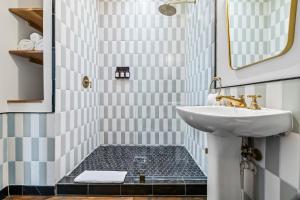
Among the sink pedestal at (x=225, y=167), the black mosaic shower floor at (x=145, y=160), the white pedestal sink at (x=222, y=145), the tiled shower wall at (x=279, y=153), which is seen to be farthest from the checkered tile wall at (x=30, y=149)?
the tiled shower wall at (x=279, y=153)

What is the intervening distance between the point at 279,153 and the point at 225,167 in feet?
1.00

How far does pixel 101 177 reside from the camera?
6.40 feet

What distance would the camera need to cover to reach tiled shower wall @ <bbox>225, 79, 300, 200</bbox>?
0.93 meters

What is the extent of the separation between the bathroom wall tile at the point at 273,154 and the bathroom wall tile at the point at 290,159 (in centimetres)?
3

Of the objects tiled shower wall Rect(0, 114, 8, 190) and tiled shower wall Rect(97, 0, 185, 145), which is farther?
tiled shower wall Rect(97, 0, 185, 145)

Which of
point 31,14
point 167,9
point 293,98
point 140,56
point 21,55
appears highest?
point 167,9

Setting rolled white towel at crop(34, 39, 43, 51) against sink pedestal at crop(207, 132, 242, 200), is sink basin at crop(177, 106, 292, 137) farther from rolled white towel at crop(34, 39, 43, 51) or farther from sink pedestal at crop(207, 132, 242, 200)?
rolled white towel at crop(34, 39, 43, 51)

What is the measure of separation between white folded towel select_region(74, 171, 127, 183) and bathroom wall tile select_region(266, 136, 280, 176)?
120 centimetres

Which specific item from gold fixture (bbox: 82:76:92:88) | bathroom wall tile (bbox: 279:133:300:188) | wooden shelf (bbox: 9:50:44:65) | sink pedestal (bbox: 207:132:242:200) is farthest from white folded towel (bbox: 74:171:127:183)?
bathroom wall tile (bbox: 279:133:300:188)

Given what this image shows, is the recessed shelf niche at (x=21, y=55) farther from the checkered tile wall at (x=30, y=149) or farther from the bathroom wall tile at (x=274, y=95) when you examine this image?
the bathroom wall tile at (x=274, y=95)

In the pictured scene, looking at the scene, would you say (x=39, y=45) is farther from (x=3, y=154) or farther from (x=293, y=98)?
(x=293, y=98)

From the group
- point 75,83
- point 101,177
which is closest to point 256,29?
point 101,177

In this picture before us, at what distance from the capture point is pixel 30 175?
1.88 meters

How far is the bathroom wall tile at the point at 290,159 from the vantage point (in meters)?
0.92
